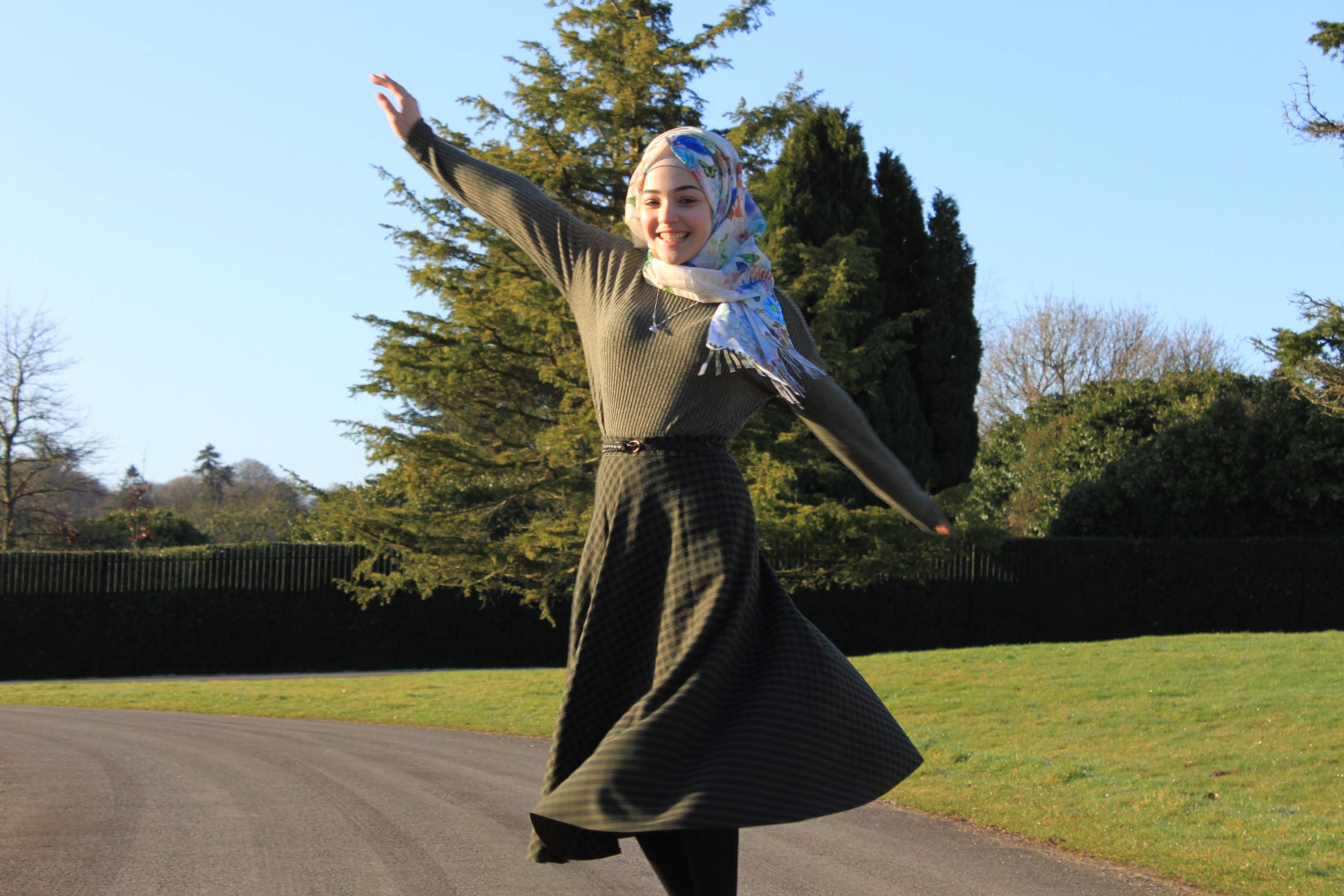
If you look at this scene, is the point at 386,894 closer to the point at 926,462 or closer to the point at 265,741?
the point at 265,741

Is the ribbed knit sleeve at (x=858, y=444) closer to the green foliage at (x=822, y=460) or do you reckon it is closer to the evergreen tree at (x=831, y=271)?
the evergreen tree at (x=831, y=271)

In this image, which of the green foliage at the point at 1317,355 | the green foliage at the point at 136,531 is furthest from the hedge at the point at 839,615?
the green foliage at the point at 1317,355

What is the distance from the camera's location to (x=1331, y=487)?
20.3 metres

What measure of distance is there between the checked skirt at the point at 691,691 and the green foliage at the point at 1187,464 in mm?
17424

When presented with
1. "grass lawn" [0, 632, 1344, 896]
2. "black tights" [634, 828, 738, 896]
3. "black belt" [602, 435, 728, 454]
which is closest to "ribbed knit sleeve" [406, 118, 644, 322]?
"black belt" [602, 435, 728, 454]

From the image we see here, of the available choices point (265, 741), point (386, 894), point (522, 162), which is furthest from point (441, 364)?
point (386, 894)

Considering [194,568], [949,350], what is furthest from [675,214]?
[949,350]

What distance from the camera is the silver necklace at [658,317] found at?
8.86 feet

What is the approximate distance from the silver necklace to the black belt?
25 cm

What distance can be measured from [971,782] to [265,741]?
4.91 meters

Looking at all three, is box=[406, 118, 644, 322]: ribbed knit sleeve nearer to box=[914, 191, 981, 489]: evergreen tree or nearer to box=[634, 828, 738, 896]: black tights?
box=[634, 828, 738, 896]: black tights

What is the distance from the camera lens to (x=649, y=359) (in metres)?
2.69

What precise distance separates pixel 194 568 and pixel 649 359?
59.5ft

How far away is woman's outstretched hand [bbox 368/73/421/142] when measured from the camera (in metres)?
3.15
